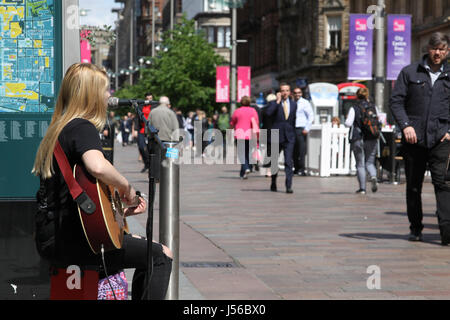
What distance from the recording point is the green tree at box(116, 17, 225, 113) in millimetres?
48719

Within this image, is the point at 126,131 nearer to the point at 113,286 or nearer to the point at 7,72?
the point at 7,72

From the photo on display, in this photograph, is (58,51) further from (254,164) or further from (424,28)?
(424,28)

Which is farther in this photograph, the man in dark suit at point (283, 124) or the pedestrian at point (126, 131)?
the pedestrian at point (126, 131)

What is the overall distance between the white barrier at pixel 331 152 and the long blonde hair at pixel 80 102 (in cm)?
1571

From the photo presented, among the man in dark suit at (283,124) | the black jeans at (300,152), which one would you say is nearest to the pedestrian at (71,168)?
the man in dark suit at (283,124)

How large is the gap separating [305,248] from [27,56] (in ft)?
12.5

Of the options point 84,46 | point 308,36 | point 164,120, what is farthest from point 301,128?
point 308,36

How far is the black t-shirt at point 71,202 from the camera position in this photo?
405 cm

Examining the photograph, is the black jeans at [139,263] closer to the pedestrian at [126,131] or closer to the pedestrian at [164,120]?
the pedestrian at [164,120]

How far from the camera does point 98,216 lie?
397 centimetres

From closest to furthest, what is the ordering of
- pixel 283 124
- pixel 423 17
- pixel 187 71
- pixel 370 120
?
pixel 370 120
pixel 283 124
pixel 423 17
pixel 187 71

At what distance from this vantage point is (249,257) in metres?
7.86

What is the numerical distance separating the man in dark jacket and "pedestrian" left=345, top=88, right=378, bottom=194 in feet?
20.4

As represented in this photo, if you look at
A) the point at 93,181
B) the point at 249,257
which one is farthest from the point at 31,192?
the point at 249,257
